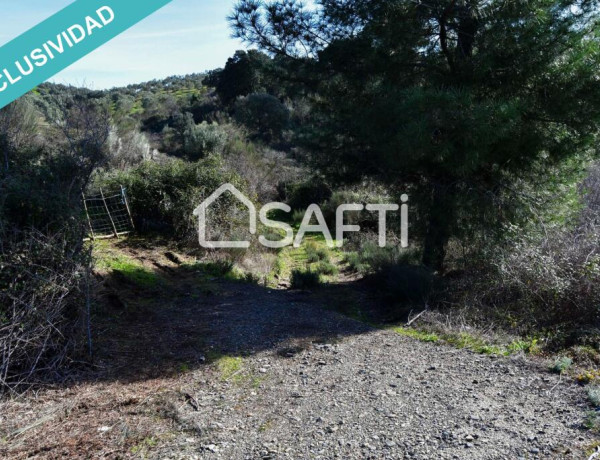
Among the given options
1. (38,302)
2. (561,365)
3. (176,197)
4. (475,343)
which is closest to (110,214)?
(176,197)

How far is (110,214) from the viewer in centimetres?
1177

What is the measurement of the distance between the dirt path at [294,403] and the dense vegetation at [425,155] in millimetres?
865

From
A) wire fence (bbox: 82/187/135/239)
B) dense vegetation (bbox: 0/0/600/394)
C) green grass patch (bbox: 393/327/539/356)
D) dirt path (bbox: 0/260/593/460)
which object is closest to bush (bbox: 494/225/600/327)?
dense vegetation (bbox: 0/0/600/394)

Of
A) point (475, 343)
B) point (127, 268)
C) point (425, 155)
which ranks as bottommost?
point (475, 343)

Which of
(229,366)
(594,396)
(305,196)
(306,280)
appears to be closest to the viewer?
(594,396)

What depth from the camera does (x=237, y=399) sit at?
4.11m

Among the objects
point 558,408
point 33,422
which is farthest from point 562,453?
point 33,422

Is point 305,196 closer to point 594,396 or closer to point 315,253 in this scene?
point 315,253

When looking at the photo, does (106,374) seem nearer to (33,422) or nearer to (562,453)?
(33,422)

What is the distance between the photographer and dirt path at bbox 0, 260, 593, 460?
3.30 metres

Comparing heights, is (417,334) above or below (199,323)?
below

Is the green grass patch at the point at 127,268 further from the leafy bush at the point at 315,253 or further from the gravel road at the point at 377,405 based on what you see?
the leafy bush at the point at 315,253

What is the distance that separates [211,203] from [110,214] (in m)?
2.60

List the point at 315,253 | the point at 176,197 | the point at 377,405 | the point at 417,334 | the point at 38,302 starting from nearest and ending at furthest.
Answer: the point at 377,405
the point at 38,302
the point at 417,334
the point at 176,197
the point at 315,253
